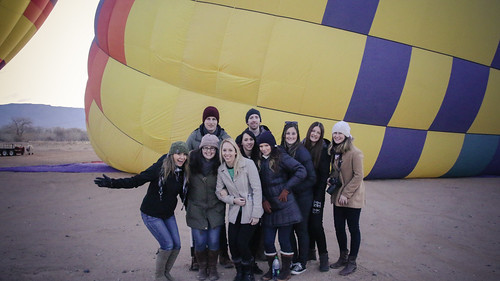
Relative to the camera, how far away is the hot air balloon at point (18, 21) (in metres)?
11.1

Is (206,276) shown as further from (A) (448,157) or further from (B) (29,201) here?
(A) (448,157)

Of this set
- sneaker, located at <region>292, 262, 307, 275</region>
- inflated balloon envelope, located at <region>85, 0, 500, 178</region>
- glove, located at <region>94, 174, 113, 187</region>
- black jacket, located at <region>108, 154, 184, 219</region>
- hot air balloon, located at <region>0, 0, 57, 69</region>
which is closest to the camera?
glove, located at <region>94, 174, 113, 187</region>

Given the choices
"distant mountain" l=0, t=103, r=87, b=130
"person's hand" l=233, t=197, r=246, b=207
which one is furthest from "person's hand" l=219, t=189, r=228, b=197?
"distant mountain" l=0, t=103, r=87, b=130

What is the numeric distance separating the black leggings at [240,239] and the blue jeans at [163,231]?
0.48m

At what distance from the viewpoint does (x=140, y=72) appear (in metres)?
6.27

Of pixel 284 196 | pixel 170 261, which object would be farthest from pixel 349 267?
pixel 170 261

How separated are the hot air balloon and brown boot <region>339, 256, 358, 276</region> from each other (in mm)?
13326

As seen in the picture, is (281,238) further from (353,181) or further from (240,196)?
(353,181)

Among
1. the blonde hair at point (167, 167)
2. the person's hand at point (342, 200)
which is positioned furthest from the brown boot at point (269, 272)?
the blonde hair at point (167, 167)

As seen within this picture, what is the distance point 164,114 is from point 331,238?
12.2ft

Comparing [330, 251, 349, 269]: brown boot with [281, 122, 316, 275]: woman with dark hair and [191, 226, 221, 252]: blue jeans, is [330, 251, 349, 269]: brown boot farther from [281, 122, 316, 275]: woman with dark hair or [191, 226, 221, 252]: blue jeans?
[191, 226, 221, 252]: blue jeans

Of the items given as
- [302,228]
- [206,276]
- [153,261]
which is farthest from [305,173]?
[153,261]

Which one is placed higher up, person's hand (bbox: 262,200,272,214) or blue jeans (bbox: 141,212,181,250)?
person's hand (bbox: 262,200,272,214)

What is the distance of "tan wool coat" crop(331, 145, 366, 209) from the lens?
2.94 m
